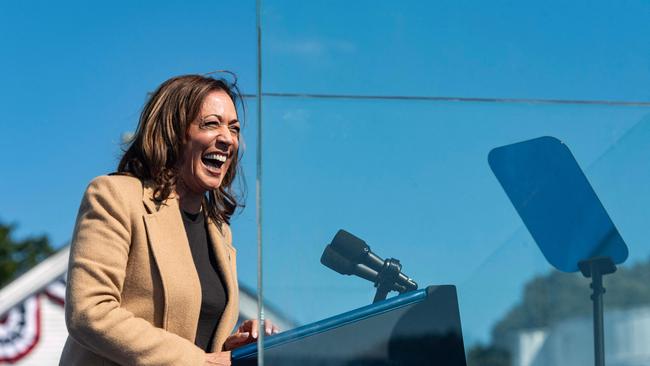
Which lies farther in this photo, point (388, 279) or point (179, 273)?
point (179, 273)

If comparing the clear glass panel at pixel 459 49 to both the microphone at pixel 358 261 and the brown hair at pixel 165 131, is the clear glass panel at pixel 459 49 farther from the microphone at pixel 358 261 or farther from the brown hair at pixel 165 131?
the brown hair at pixel 165 131

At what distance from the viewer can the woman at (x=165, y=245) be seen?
230 cm

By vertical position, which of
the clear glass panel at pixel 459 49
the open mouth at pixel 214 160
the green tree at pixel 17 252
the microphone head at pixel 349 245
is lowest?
the microphone head at pixel 349 245

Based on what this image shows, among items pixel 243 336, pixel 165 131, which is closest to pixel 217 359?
pixel 243 336

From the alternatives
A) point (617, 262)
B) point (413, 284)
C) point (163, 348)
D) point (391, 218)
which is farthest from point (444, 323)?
point (163, 348)

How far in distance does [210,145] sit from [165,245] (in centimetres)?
28

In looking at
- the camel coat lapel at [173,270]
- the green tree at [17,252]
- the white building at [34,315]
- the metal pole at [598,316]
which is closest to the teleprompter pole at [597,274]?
the metal pole at [598,316]

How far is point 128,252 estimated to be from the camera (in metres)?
2.41

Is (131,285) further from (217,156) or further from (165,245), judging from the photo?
(217,156)

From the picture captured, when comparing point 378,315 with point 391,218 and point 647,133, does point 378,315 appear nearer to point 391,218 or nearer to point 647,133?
point 391,218

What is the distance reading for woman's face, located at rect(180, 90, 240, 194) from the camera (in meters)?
2.56

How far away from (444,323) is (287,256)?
330mm

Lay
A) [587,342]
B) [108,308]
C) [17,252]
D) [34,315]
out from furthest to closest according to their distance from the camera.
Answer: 1. [17,252]
2. [34,315]
3. [108,308]
4. [587,342]

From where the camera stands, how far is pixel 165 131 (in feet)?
8.39
